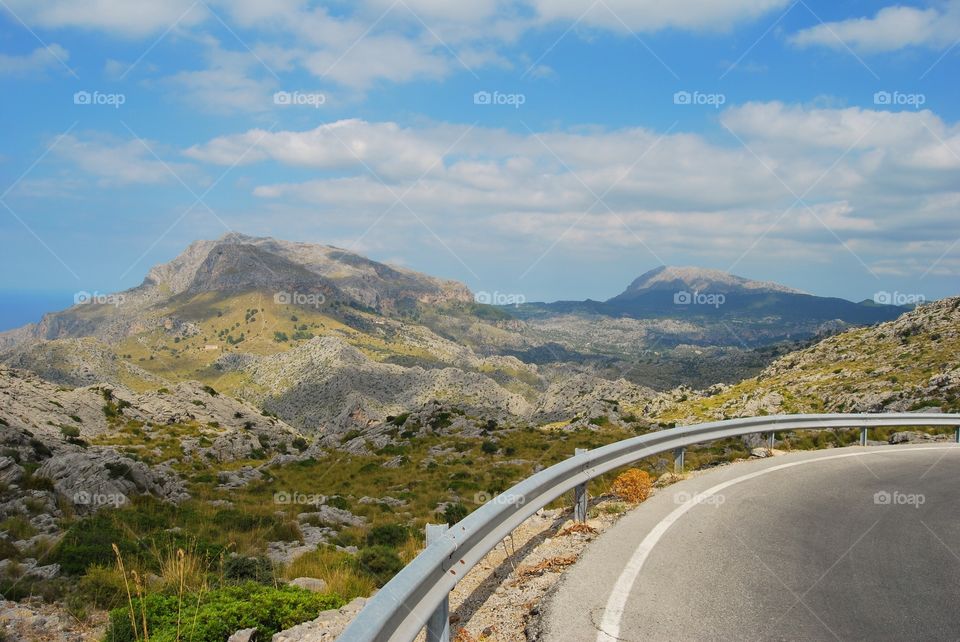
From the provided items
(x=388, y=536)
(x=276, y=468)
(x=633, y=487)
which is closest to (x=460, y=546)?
(x=633, y=487)

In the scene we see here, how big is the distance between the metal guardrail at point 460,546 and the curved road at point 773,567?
2.92 feet

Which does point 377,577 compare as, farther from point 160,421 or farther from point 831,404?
point 160,421

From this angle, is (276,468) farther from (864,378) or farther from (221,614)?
(864,378)

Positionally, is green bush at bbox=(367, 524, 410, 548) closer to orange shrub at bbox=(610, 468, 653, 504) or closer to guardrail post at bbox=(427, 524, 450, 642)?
orange shrub at bbox=(610, 468, 653, 504)

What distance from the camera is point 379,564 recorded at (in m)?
9.38

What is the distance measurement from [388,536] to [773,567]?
8.17 metres

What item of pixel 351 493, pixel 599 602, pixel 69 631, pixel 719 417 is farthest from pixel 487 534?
pixel 719 417

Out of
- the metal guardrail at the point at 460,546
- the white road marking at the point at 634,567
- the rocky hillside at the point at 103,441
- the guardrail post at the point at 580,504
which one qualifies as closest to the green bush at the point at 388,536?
the guardrail post at the point at 580,504

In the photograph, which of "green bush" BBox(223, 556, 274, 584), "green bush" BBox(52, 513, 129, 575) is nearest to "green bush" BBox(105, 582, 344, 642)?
"green bush" BBox(223, 556, 274, 584)

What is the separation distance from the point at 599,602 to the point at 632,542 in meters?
2.38

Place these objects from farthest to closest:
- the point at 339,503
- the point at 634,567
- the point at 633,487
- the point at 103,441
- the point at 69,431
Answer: the point at 103,441 → the point at 69,431 → the point at 339,503 → the point at 633,487 → the point at 634,567

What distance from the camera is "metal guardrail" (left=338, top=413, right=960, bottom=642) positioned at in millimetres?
4254

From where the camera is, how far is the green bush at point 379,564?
9.10 m

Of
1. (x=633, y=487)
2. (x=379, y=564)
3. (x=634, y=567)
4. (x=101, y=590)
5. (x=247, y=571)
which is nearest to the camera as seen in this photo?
(x=634, y=567)
